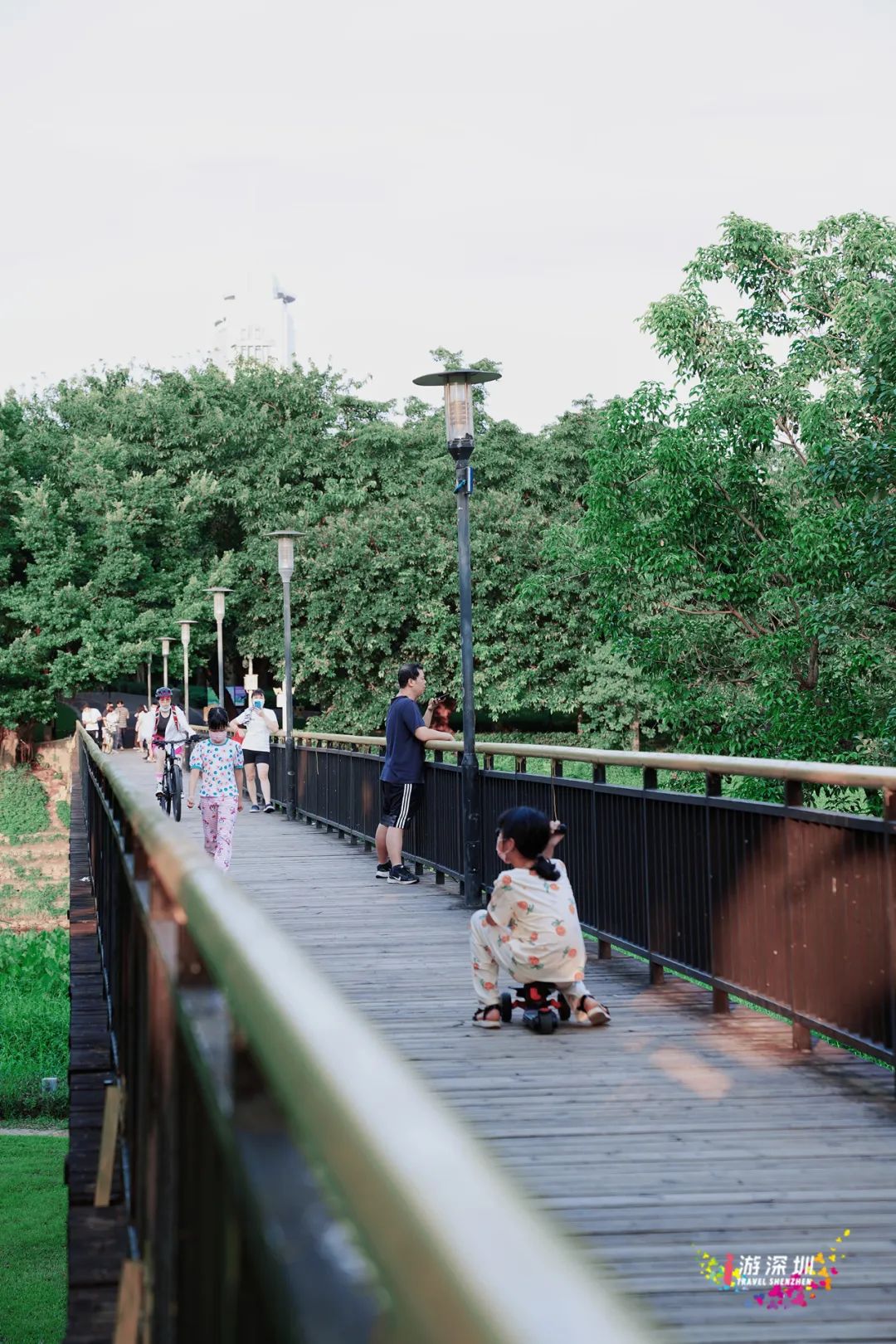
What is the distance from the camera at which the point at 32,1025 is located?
3438 cm

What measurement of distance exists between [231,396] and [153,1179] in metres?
58.1

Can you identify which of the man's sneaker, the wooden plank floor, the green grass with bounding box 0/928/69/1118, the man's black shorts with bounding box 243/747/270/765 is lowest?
the green grass with bounding box 0/928/69/1118

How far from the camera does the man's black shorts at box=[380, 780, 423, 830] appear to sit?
13.5 meters

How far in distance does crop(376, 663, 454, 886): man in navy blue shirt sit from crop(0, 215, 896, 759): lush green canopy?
8777 mm

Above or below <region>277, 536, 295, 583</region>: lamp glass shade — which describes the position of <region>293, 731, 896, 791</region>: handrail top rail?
below

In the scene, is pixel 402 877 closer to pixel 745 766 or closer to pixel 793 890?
pixel 745 766

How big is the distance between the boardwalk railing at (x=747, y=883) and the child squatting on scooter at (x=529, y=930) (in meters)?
0.60

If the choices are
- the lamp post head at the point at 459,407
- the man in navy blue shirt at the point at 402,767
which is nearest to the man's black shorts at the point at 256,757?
the man in navy blue shirt at the point at 402,767

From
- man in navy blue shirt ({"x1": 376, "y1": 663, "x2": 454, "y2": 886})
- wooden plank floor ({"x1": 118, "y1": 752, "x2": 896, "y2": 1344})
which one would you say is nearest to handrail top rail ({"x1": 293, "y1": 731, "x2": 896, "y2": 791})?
wooden plank floor ({"x1": 118, "y1": 752, "x2": 896, "y2": 1344})

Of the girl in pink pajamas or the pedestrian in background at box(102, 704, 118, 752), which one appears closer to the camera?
the girl in pink pajamas

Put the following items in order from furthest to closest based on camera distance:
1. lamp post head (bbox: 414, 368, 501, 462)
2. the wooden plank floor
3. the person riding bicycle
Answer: the person riding bicycle
lamp post head (bbox: 414, 368, 501, 462)
the wooden plank floor

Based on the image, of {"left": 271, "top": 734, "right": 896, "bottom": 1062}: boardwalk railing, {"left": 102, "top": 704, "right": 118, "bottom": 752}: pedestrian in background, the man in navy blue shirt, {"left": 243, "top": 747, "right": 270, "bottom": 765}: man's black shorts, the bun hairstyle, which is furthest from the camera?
{"left": 102, "top": 704, "right": 118, "bottom": 752}: pedestrian in background

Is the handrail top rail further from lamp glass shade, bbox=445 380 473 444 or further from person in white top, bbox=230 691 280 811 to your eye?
person in white top, bbox=230 691 280 811

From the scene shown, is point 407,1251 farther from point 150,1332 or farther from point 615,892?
point 615,892
